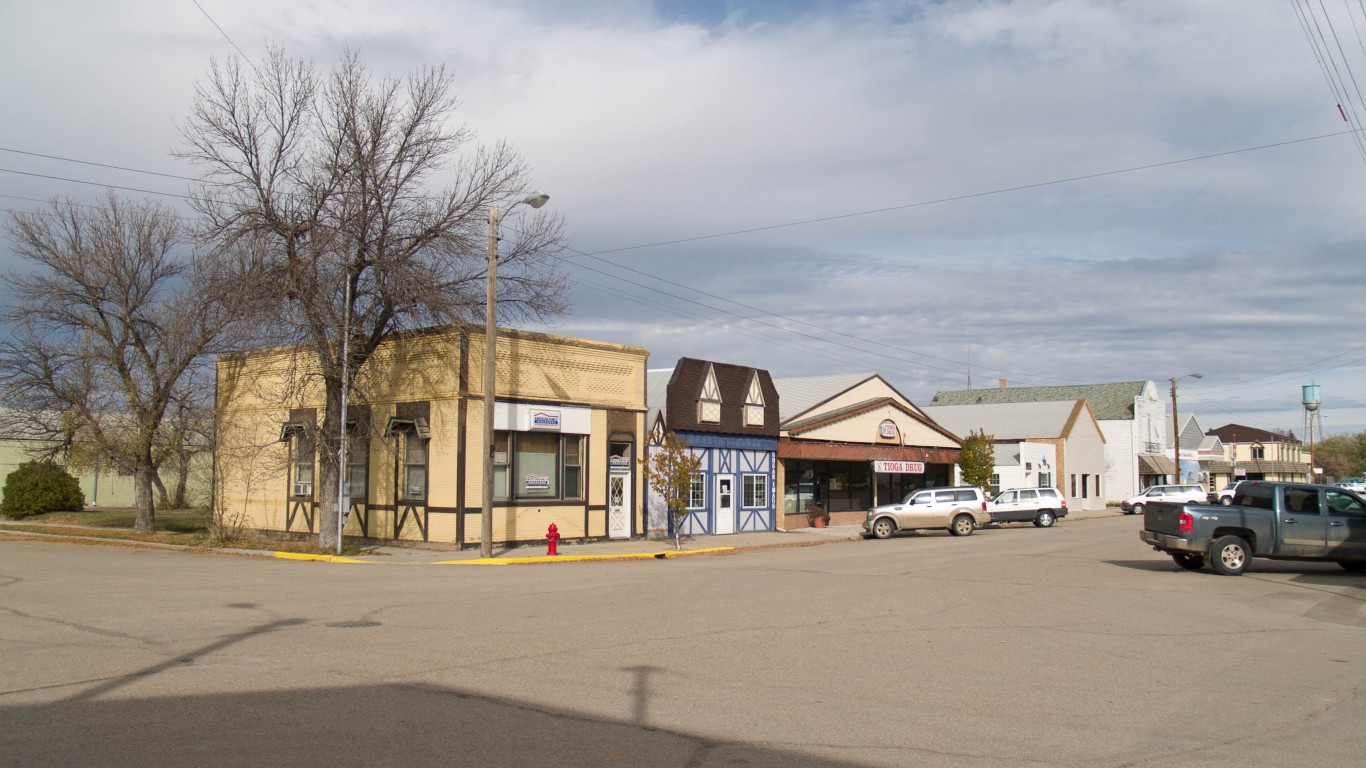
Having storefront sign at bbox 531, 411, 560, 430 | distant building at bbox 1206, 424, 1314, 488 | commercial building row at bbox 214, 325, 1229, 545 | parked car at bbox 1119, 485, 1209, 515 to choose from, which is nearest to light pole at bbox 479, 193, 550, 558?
commercial building row at bbox 214, 325, 1229, 545

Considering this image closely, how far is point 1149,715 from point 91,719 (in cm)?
828

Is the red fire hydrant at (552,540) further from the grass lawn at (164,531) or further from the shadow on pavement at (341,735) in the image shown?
the shadow on pavement at (341,735)

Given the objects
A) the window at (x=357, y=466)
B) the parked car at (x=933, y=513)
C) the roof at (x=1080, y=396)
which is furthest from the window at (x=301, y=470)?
the roof at (x=1080, y=396)

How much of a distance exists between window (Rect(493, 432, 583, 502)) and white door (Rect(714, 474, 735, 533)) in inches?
300

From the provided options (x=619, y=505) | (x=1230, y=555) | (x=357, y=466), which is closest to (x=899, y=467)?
(x=619, y=505)

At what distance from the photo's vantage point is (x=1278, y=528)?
20.1m

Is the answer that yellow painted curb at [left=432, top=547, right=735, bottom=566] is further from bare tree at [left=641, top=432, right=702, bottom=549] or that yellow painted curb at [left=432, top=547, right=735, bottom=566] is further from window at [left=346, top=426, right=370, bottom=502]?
window at [left=346, top=426, right=370, bottom=502]

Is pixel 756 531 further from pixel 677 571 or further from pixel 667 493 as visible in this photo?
pixel 677 571

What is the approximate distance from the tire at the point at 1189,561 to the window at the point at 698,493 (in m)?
15.7

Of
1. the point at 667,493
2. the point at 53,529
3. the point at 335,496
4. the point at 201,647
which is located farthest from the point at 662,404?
the point at 201,647

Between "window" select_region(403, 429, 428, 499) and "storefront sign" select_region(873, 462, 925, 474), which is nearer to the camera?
"window" select_region(403, 429, 428, 499)

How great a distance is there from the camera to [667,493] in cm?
2981

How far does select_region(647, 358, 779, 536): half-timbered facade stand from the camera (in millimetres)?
32938

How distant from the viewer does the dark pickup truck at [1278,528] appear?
20.0 m
